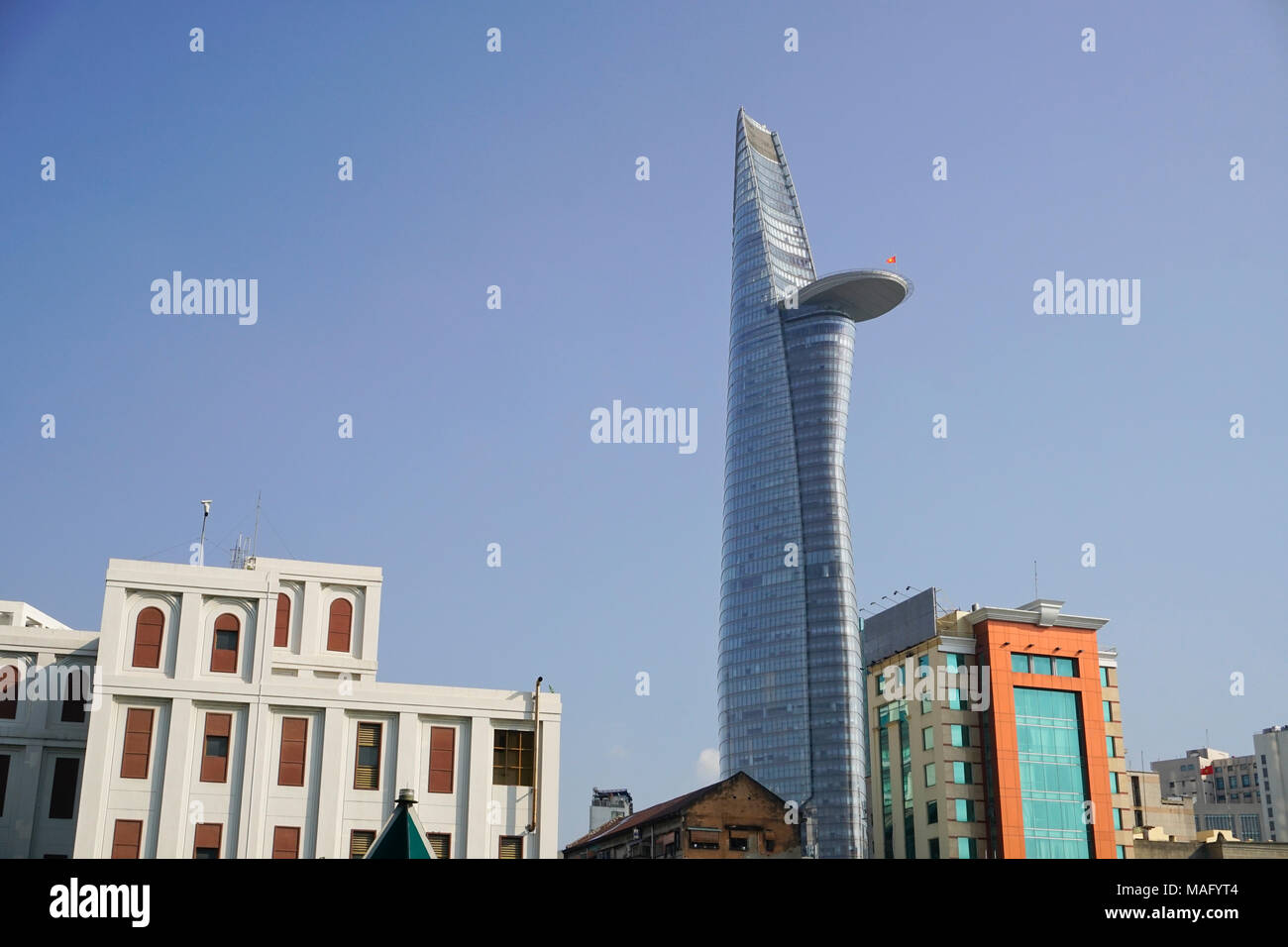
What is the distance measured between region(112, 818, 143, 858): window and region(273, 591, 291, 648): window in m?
13.1

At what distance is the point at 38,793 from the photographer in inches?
2157

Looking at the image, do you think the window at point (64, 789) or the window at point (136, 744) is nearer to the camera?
the window at point (136, 744)

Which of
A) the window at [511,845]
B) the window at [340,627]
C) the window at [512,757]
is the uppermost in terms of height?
the window at [340,627]

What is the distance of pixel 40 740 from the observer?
5538cm

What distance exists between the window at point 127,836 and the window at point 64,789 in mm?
3939

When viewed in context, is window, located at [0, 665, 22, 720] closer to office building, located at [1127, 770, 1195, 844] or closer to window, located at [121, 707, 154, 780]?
window, located at [121, 707, 154, 780]

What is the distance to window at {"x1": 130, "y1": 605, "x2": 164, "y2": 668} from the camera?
181ft

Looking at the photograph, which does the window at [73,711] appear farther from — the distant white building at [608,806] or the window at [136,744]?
the distant white building at [608,806]

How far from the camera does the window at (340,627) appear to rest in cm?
6506

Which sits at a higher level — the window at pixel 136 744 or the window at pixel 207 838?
the window at pixel 136 744

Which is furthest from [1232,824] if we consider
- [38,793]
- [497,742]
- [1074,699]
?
[38,793]

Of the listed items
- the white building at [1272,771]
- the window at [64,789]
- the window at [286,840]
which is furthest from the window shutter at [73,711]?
the white building at [1272,771]
